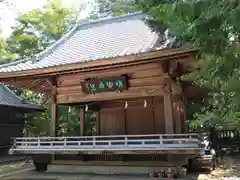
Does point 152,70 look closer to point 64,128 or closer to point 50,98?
point 50,98

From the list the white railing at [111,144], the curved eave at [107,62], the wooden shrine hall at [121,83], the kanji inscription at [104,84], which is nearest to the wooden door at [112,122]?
the wooden shrine hall at [121,83]

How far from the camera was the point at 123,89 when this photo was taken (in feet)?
32.6

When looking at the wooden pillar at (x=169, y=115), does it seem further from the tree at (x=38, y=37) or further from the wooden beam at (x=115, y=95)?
the tree at (x=38, y=37)

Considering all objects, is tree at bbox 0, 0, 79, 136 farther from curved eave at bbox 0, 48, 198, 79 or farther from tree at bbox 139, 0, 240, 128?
tree at bbox 139, 0, 240, 128

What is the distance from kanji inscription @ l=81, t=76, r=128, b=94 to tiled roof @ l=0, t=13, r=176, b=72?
32.8 inches

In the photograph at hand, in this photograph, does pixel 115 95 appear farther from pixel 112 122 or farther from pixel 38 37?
pixel 38 37

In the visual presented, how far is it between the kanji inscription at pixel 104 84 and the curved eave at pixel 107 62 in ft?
1.80

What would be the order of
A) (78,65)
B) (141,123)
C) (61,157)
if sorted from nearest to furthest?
(78,65) < (61,157) < (141,123)

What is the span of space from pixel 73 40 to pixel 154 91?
5.53 meters

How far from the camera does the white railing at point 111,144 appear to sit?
332 inches

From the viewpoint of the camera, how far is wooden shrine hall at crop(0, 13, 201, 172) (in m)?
8.72

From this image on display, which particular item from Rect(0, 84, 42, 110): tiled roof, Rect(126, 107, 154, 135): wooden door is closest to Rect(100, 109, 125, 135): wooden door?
Rect(126, 107, 154, 135): wooden door

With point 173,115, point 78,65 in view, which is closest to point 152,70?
point 173,115

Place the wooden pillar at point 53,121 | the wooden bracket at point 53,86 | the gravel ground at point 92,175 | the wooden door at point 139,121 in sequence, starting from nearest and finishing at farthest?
1. the gravel ground at point 92,175
2. the wooden bracket at point 53,86
3. the wooden pillar at point 53,121
4. the wooden door at point 139,121
